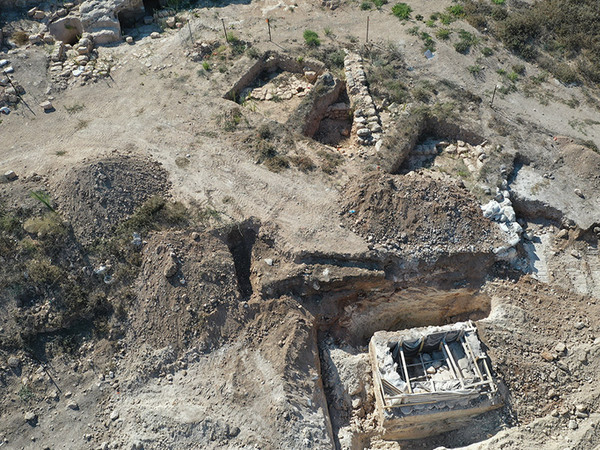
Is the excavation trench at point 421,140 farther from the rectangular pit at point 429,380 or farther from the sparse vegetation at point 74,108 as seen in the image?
the sparse vegetation at point 74,108

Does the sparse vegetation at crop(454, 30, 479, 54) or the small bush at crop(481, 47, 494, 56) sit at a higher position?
the sparse vegetation at crop(454, 30, 479, 54)

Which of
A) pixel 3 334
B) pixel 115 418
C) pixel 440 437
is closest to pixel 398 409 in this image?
pixel 440 437

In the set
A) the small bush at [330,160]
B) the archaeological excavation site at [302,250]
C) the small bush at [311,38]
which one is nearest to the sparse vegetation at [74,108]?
the archaeological excavation site at [302,250]

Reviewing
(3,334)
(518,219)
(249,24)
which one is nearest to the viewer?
(3,334)

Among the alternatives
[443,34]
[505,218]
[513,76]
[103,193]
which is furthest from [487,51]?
[103,193]

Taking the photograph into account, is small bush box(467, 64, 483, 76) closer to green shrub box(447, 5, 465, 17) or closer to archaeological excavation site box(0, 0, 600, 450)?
archaeological excavation site box(0, 0, 600, 450)

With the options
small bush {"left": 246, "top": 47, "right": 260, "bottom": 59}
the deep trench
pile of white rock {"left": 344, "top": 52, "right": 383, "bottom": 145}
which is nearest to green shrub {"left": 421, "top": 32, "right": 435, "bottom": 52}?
pile of white rock {"left": 344, "top": 52, "right": 383, "bottom": 145}

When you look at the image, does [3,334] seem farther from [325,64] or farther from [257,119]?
[325,64]
